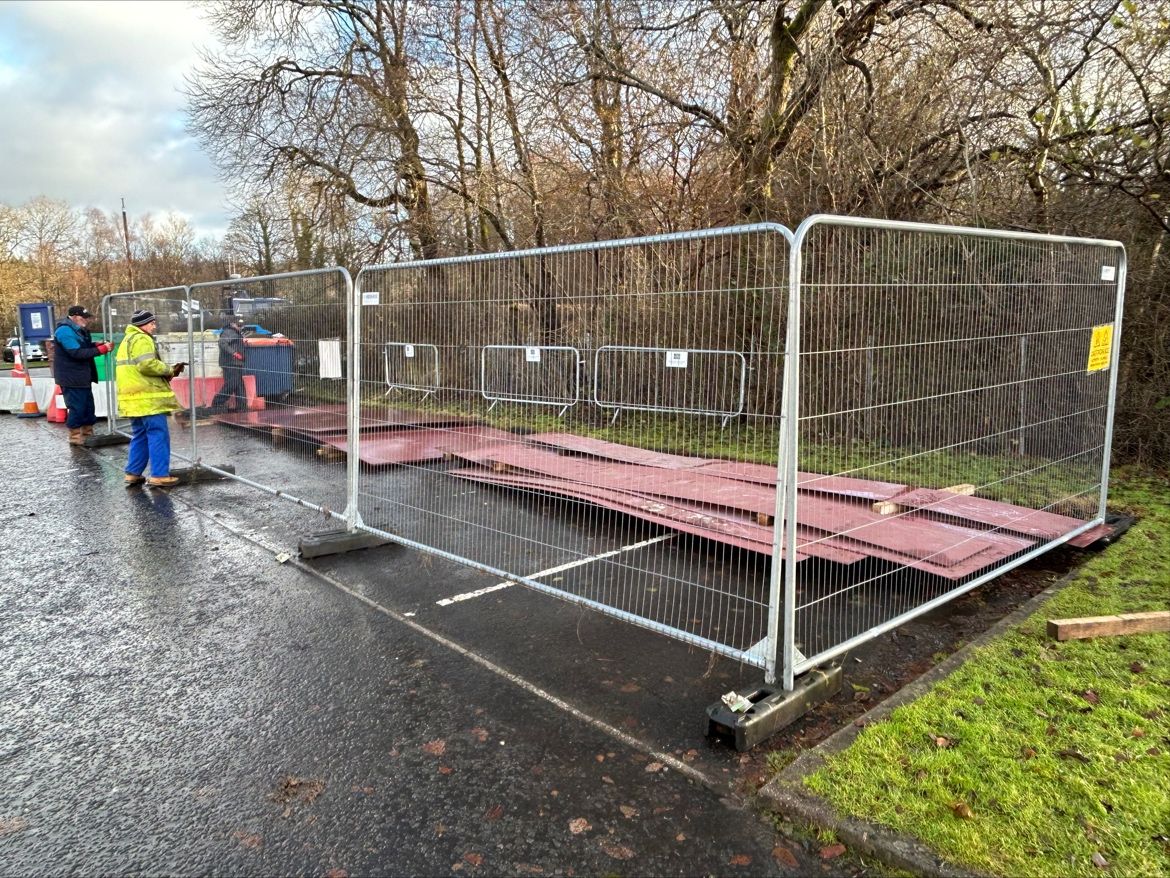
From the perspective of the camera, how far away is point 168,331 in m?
9.41

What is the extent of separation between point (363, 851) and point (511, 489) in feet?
16.1

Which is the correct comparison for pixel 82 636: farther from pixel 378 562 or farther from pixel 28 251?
pixel 28 251

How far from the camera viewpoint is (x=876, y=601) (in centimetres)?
482

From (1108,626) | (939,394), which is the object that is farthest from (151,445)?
(1108,626)

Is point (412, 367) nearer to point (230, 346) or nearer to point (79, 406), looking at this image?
point (230, 346)

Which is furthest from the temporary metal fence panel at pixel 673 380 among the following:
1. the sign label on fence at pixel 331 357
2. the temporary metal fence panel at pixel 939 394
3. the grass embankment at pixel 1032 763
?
the sign label on fence at pixel 331 357

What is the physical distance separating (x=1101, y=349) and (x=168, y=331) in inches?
397

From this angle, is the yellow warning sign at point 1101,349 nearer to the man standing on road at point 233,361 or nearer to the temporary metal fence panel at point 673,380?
the temporary metal fence panel at point 673,380

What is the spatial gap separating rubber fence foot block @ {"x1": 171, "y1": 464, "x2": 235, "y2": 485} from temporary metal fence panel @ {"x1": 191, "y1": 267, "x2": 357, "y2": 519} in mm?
231

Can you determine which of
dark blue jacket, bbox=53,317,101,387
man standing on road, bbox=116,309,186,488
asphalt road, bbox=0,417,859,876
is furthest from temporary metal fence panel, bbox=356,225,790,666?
dark blue jacket, bbox=53,317,101,387

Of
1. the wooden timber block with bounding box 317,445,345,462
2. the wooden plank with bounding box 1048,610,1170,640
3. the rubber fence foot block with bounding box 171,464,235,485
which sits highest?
the wooden timber block with bounding box 317,445,345,462

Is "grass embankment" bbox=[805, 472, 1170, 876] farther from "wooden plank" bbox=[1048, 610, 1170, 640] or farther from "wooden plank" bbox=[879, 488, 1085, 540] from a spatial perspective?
"wooden plank" bbox=[879, 488, 1085, 540]

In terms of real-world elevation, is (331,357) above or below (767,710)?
above

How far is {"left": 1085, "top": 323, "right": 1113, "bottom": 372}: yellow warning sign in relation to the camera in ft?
18.3
